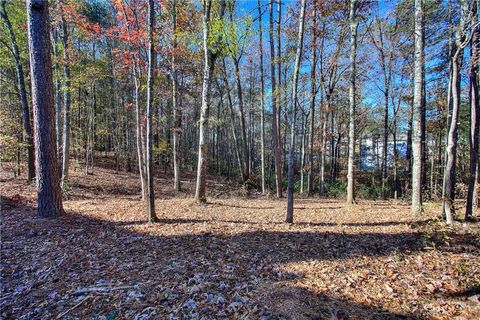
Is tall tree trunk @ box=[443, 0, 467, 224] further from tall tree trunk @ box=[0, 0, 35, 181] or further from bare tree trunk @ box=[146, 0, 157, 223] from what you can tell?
A: tall tree trunk @ box=[0, 0, 35, 181]

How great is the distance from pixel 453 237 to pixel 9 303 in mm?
A: 7462

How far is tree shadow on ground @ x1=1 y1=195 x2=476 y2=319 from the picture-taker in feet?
9.66

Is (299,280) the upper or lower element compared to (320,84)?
lower

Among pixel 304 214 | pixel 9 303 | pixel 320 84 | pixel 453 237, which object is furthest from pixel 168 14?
pixel 453 237

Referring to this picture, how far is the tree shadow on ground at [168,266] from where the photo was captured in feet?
9.66

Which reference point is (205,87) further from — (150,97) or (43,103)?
(43,103)

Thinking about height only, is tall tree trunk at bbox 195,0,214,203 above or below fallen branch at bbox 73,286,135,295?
above

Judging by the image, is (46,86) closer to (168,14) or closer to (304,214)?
(168,14)

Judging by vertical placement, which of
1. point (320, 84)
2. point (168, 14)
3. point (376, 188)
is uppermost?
point (168, 14)

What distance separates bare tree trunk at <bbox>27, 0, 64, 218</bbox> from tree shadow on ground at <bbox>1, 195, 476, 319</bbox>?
76 cm

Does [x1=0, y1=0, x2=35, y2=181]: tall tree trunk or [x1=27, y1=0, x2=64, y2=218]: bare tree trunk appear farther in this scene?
[x1=0, y1=0, x2=35, y2=181]: tall tree trunk

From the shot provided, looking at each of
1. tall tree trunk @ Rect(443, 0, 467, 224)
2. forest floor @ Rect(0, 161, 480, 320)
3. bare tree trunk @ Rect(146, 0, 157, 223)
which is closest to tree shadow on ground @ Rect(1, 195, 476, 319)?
forest floor @ Rect(0, 161, 480, 320)

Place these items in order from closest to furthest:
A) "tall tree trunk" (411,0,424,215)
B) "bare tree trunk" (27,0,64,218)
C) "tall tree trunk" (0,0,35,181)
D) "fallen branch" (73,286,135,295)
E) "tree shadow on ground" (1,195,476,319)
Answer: "tree shadow on ground" (1,195,476,319) < "fallen branch" (73,286,135,295) < "bare tree trunk" (27,0,64,218) < "tall tree trunk" (411,0,424,215) < "tall tree trunk" (0,0,35,181)

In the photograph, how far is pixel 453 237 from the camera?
15.4 ft
